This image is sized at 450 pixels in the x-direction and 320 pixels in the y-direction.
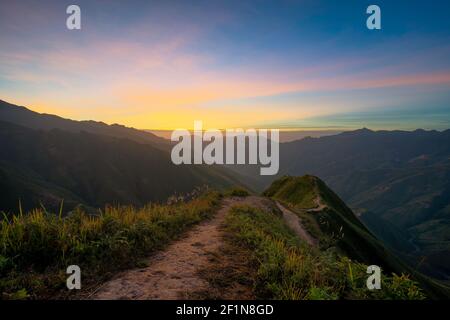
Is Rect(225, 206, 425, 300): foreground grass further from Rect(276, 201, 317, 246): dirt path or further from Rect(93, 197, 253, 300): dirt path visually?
Rect(276, 201, 317, 246): dirt path

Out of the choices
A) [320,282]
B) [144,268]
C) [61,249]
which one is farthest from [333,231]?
[61,249]

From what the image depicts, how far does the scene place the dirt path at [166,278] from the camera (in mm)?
6102

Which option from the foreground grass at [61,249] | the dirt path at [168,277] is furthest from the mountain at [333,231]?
the foreground grass at [61,249]

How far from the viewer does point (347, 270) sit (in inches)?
287

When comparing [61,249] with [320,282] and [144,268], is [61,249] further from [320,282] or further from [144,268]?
[320,282]

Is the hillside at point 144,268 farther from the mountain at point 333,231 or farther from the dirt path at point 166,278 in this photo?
the mountain at point 333,231

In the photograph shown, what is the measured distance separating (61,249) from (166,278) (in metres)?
2.73

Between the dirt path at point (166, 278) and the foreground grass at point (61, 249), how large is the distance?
44 centimetres

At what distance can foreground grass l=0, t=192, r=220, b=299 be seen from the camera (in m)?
6.12

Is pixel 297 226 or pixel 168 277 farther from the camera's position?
pixel 297 226

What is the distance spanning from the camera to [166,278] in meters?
7.02

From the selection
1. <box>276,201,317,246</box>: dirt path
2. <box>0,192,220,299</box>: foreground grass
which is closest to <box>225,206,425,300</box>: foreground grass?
<box>0,192,220,299</box>: foreground grass
